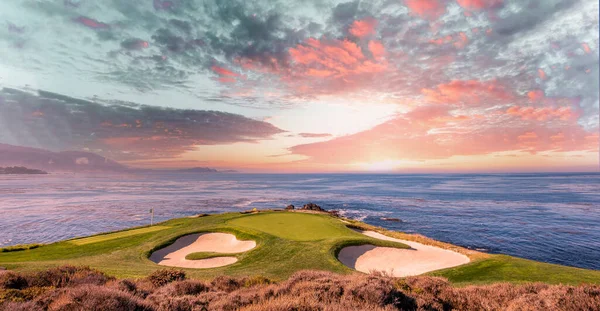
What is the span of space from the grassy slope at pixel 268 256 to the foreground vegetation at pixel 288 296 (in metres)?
4.20

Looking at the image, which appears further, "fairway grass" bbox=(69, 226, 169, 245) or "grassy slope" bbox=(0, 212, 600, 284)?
"fairway grass" bbox=(69, 226, 169, 245)

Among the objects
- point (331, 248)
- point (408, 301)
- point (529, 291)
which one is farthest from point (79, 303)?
point (331, 248)

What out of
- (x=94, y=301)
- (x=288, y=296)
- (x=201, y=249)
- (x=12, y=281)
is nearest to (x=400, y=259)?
(x=288, y=296)

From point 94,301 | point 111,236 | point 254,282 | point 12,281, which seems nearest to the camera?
point 94,301

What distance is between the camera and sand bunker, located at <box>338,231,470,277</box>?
16797 mm

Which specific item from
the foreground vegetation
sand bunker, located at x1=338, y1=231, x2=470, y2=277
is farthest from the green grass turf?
the foreground vegetation

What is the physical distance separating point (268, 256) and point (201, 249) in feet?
20.5

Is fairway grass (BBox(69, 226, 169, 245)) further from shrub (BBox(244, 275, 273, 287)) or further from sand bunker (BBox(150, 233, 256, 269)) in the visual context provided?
shrub (BBox(244, 275, 273, 287))

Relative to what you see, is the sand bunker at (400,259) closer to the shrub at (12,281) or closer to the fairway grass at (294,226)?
the fairway grass at (294,226)

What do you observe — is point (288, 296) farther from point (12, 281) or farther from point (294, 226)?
point (294, 226)

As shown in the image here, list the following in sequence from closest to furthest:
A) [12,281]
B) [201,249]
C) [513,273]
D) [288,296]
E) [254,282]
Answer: [288,296] → [12,281] → [254,282] → [513,273] → [201,249]

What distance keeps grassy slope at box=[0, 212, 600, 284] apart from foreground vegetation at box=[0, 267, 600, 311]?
420 centimetres

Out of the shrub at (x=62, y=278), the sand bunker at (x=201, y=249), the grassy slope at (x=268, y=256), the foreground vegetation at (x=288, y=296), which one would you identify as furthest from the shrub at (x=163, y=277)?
the sand bunker at (x=201, y=249)

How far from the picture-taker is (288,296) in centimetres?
732
